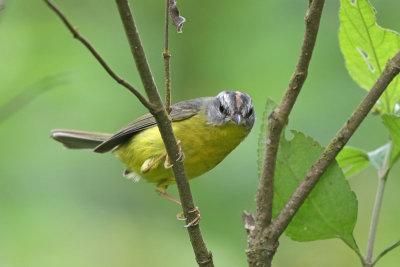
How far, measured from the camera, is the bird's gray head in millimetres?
4293

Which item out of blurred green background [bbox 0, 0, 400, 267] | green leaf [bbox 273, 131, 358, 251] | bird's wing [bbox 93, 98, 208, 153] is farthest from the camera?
bird's wing [bbox 93, 98, 208, 153]

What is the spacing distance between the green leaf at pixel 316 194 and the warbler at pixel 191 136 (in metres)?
1.93

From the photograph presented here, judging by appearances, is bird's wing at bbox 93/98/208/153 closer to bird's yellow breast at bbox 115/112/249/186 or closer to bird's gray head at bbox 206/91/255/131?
bird's yellow breast at bbox 115/112/249/186

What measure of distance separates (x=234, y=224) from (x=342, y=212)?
5.78ft

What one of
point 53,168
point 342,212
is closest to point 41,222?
point 53,168

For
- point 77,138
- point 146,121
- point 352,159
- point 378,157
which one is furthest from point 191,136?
point 378,157

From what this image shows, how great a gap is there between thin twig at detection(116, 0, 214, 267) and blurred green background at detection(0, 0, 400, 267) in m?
1.37

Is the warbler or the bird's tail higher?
the bird's tail

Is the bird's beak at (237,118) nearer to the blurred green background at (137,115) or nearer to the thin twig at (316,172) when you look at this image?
the blurred green background at (137,115)

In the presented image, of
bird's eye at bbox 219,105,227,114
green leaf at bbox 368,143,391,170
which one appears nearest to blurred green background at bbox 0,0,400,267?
bird's eye at bbox 219,105,227,114

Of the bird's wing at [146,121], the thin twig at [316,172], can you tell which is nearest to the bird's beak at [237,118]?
the bird's wing at [146,121]

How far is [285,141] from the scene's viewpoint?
228cm

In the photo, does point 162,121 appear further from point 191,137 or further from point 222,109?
point 222,109

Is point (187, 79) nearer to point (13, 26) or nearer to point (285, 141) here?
point (13, 26)
